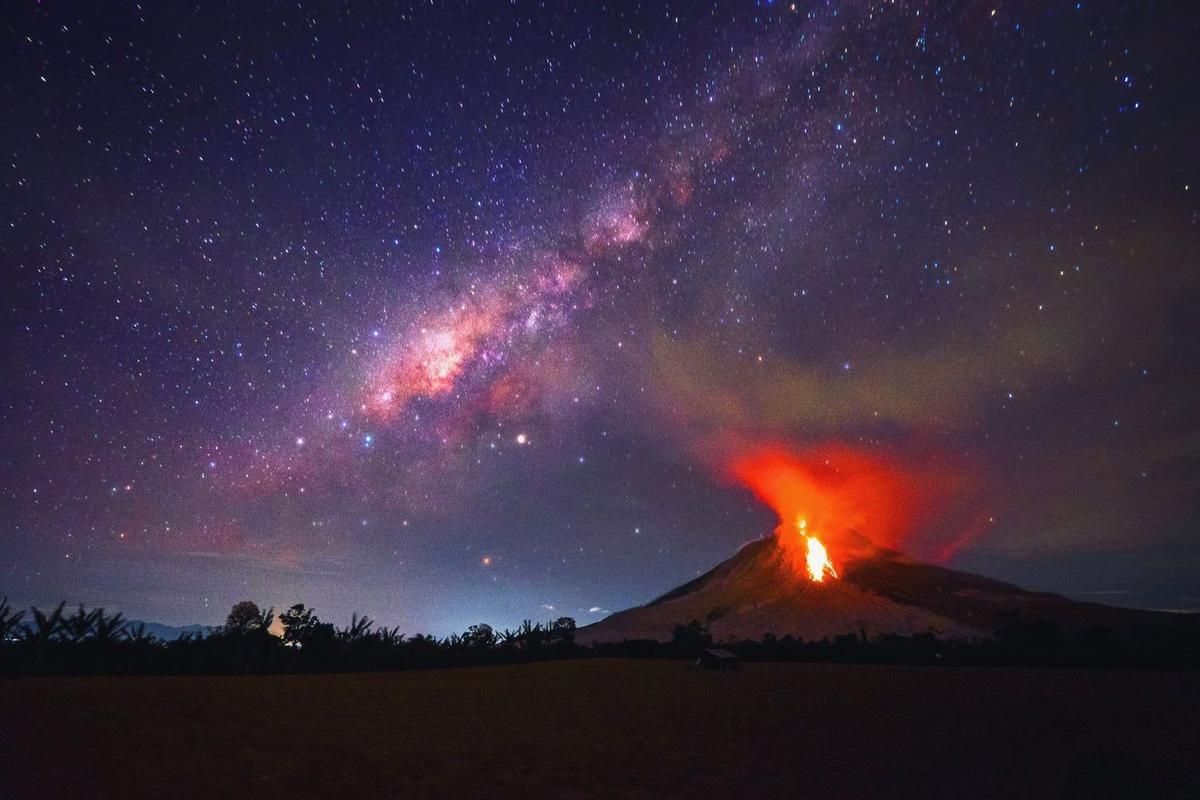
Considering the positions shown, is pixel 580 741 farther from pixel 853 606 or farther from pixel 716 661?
pixel 853 606

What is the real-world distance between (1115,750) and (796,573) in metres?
100

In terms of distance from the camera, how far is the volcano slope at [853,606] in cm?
8394

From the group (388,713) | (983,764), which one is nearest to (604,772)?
(983,764)

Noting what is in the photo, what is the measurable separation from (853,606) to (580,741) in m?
86.4

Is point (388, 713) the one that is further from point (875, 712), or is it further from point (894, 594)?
point (894, 594)

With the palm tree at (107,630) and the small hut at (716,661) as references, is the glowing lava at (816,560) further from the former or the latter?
the palm tree at (107,630)

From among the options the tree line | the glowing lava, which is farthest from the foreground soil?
the glowing lava

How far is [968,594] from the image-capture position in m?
107

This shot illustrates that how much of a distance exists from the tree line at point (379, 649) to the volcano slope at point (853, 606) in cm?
2915

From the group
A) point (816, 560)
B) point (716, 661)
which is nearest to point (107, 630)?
point (716, 661)

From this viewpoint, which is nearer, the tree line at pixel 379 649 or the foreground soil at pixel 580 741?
the foreground soil at pixel 580 741

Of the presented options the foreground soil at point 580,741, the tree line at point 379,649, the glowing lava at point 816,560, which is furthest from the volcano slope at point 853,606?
the foreground soil at point 580,741

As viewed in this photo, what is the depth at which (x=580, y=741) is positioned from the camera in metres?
14.9

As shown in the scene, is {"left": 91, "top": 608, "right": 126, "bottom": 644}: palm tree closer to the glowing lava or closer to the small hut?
the small hut
